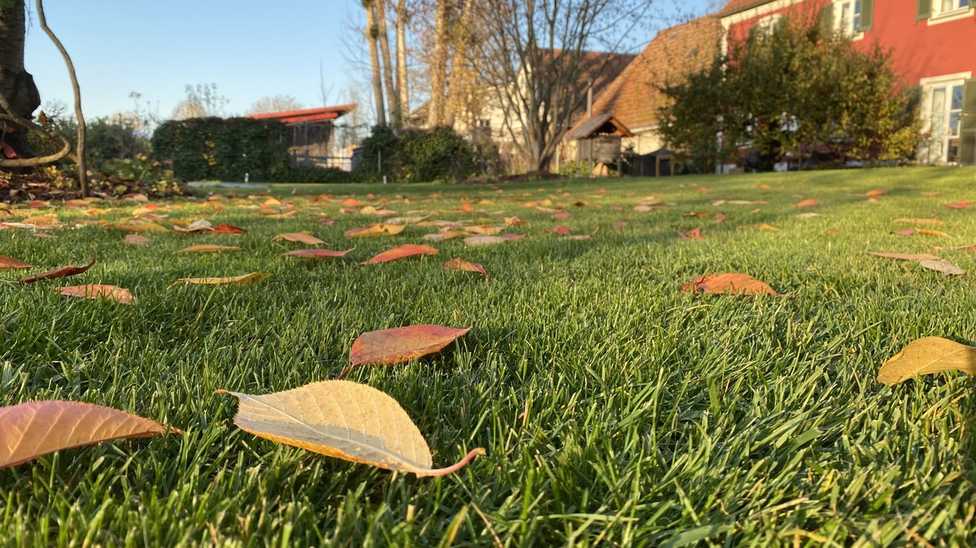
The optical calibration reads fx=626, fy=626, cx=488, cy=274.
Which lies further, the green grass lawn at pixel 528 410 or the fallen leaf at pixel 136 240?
the fallen leaf at pixel 136 240

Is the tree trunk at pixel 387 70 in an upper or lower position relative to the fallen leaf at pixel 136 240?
upper

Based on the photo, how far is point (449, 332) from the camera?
1097 millimetres

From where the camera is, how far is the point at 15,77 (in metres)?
6.08

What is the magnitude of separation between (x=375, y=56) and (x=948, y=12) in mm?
16270

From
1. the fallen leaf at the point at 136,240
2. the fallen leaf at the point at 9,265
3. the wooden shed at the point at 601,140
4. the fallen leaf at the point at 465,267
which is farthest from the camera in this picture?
the wooden shed at the point at 601,140

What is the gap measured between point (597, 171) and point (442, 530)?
2312 cm

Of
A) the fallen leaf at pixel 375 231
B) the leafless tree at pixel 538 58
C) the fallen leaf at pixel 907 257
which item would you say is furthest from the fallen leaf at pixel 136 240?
the leafless tree at pixel 538 58

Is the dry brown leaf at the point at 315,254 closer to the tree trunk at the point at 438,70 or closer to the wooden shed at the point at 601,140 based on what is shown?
the tree trunk at the point at 438,70

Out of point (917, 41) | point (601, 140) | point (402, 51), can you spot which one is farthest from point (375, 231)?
point (402, 51)

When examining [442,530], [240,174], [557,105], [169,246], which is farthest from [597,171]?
[442,530]

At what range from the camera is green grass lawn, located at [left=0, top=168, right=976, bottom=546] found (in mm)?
609

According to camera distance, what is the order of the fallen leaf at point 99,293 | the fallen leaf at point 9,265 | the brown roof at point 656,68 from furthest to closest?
the brown roof at point 656,68
the fallen leaf at point 9,265
the fallen leaf at point 99,293

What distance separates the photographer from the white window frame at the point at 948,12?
1529 centimetres

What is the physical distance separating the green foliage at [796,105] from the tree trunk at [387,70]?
9.63 metres
